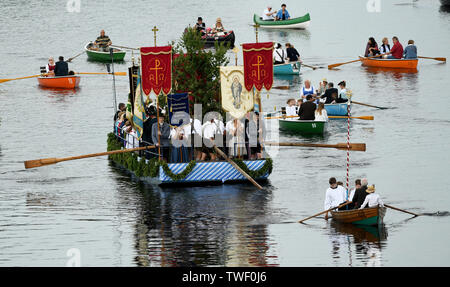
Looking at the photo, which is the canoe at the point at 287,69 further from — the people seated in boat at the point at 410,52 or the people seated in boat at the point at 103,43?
the people seated in boat at the point at 103,43

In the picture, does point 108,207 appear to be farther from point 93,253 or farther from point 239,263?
point 239,263

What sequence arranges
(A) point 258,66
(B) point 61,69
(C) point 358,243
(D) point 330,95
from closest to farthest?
1. (C) point 358,243
2. (A) point 258,66
3. (D) point 330,95
4. (B) point 61,69

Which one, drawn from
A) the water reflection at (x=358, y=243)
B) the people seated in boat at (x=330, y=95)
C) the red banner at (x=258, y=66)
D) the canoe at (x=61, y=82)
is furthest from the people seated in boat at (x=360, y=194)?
the canoe at (x=61, y=82)

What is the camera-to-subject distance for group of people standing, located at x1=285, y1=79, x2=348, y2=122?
42375 millimetres

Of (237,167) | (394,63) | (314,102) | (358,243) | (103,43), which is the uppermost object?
(103,43)

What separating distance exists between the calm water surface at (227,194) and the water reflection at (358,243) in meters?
0.04

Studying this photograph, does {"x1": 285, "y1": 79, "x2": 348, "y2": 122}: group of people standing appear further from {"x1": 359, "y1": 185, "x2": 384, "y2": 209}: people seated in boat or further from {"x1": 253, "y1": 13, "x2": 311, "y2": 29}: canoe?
{"x1": 253, "y1": 13, "x2": 311, "y2": 29}: canoe

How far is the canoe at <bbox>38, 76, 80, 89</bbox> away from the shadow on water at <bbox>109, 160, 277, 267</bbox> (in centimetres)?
2319

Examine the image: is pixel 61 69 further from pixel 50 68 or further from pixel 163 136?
pixel 163 136

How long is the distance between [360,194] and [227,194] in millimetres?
6019

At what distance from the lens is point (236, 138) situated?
3362cm

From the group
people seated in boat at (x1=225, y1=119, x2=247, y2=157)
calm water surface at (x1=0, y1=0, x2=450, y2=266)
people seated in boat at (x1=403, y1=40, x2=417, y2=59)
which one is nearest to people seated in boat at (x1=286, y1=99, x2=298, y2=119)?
calm water surface at (x1=0, y1=0, x2=450, y2=266)

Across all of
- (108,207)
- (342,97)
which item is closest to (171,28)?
(342,97)

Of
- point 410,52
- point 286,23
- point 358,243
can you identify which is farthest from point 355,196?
point 286,23
